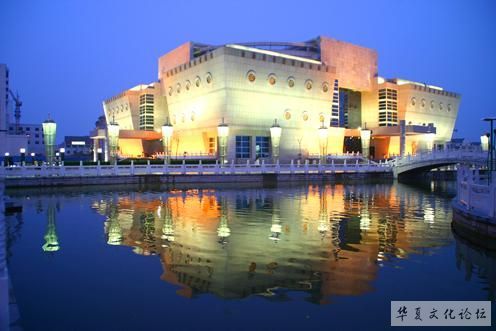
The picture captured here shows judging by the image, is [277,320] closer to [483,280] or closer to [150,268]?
[150,268]

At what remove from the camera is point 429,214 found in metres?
17.7

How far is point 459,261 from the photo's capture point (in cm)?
975

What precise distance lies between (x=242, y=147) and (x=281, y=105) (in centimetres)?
678

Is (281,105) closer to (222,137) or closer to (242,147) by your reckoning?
(242,147)

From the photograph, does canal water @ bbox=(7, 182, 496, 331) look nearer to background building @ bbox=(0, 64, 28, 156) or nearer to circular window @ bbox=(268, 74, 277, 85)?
circular window @ bbox=(268, 74, 277, 85)

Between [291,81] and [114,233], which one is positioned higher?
[291,81]

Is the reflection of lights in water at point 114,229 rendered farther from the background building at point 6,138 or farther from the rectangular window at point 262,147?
the background building at point 6,138

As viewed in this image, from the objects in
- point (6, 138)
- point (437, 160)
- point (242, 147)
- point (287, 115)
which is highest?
point (287, 115)

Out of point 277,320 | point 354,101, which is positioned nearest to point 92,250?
point 277,320

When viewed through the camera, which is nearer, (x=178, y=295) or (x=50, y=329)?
(x=50, y=329)

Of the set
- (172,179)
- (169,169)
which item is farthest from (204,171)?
(169,169)

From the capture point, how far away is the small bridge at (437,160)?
38375 millimetres

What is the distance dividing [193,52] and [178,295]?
4950 cm

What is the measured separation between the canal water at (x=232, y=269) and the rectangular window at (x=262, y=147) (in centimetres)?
3029
